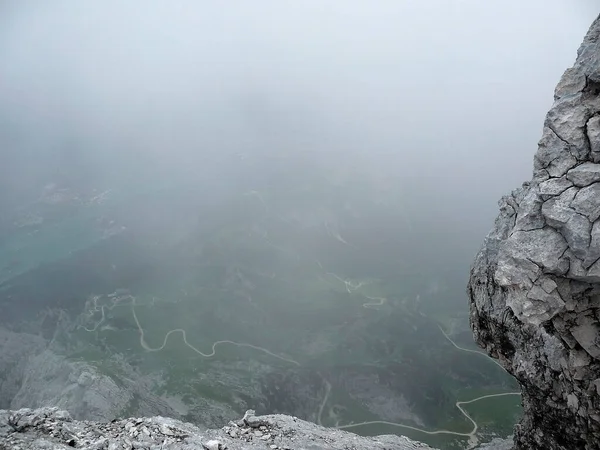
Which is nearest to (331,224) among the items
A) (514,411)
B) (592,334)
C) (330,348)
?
(330,348)

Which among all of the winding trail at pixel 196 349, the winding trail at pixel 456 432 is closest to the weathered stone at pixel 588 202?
the winding trail at pixel 456 432

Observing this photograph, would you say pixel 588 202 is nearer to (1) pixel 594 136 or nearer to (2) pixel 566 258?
(2) pixel 566 258

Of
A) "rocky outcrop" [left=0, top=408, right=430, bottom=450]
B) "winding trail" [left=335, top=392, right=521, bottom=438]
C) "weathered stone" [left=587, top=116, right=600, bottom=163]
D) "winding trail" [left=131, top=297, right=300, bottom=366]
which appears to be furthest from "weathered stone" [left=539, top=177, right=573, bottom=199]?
"winding trail" [left=131, top=297, right=300, bottom=366]

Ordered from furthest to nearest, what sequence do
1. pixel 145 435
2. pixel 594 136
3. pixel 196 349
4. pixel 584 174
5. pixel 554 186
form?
pixel 196 349, pixel 145 435, pixel 554 186, pixel 594 136, pixel 584 174

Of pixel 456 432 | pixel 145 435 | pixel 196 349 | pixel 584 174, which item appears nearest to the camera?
pixel 584 174

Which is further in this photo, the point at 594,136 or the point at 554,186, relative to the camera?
the point at 554,186

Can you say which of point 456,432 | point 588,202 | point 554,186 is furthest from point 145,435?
point 456,432
